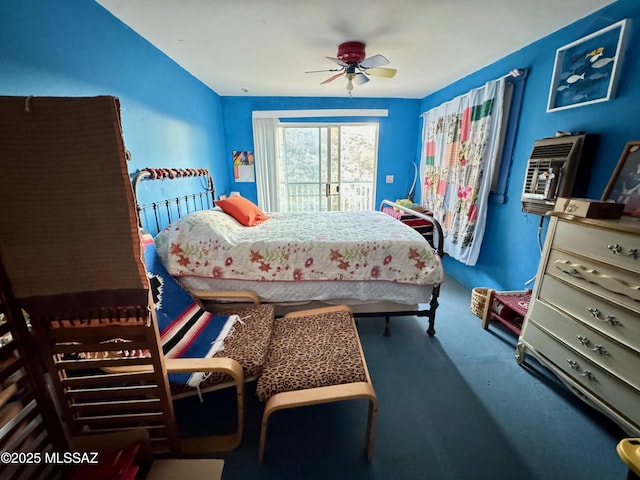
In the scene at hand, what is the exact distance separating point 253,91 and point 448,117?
2.56 m

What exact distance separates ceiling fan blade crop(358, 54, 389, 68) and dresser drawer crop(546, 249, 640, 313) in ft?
6.04

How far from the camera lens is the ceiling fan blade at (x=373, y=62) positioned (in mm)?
2120

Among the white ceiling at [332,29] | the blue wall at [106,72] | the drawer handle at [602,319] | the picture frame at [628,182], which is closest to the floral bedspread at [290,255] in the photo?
the blue wall at [106,72]

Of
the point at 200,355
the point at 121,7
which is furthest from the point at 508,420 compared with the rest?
the point at 121,7

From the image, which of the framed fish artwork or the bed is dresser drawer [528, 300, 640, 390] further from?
the framed fish artwork

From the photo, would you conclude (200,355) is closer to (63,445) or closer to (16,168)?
(63,445)

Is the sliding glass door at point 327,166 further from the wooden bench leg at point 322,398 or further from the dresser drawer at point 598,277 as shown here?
the wooden bench leg at point 322,398

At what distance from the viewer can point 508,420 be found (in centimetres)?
148

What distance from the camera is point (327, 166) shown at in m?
4.38

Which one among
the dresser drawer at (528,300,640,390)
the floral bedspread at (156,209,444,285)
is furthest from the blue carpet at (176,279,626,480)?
the floral bedspread at (156,209,444,285)

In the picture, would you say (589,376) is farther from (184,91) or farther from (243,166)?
(243,166)

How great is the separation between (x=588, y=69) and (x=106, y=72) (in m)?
3.11

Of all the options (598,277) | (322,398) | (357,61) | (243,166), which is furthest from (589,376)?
(243,166)

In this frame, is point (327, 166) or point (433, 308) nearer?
point (433, 308)
